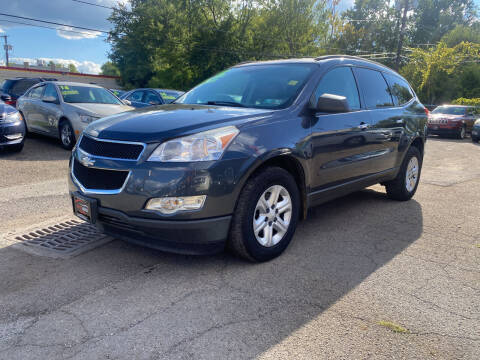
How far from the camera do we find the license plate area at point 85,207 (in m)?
3.09

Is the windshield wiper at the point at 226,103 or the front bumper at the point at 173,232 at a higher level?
the windshield wiper at the point at 226,103

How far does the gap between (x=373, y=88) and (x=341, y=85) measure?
782 millimetres

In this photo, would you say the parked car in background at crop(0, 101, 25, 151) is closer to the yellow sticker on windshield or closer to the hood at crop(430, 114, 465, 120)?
the yellow sticker on windshield

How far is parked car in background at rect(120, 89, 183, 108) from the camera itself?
12.4 metres

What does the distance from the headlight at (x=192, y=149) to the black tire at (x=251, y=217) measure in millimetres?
401

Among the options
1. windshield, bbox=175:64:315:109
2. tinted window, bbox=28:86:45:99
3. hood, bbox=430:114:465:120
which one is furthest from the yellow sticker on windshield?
hood, bbox=430:114:465:120

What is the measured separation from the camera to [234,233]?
122 inches

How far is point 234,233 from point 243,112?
1.05m

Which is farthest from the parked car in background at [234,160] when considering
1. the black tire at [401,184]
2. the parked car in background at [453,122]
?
the parked car in background at [453,122]

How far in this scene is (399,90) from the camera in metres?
5.54

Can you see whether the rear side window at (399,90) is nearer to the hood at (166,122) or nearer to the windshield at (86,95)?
the hood at (166,122)

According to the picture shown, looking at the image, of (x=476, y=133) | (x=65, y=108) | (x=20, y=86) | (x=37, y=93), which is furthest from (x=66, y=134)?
(x=476, y=133)

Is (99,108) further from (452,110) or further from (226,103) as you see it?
(452,110)

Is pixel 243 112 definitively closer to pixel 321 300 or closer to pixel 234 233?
pixel 234 233
